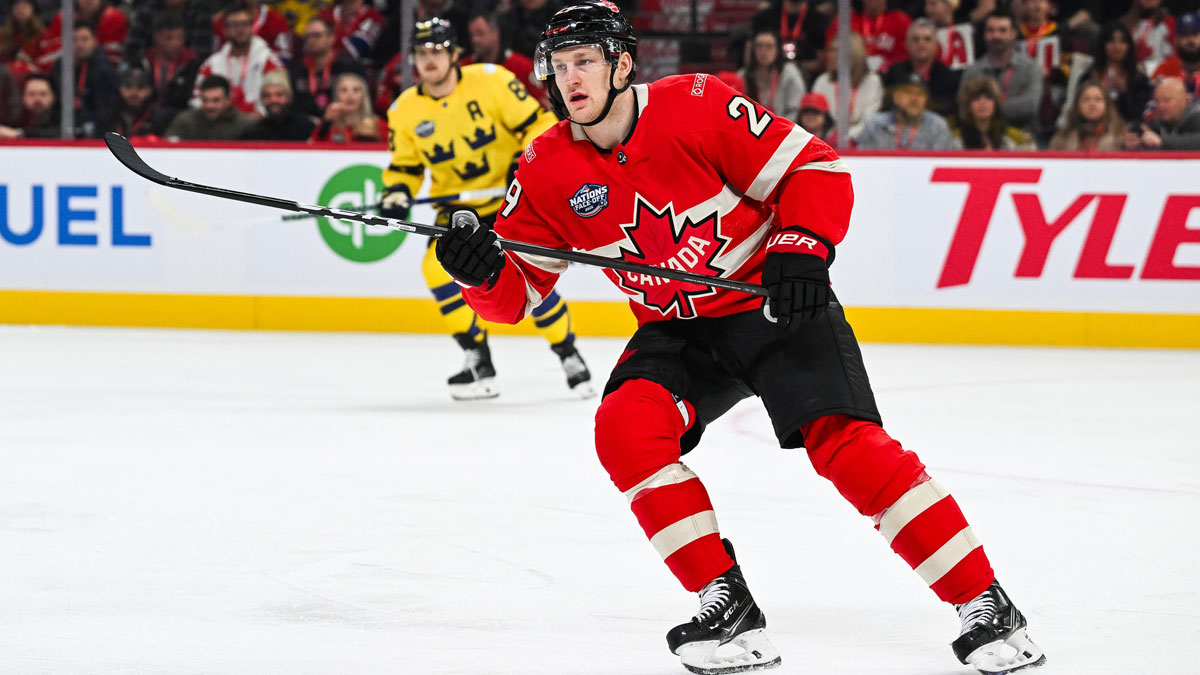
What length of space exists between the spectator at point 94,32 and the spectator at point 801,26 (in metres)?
3.20

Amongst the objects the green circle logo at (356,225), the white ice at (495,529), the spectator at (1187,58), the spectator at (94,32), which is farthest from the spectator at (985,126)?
the spectator at (94,32)

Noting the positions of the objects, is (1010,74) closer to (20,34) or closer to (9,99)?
(9,99)

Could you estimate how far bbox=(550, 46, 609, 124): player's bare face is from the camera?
2.48 meters

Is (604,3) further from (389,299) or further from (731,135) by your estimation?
(389,299)

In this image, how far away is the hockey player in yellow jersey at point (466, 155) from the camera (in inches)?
223

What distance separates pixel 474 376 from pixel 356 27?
3.08 metres

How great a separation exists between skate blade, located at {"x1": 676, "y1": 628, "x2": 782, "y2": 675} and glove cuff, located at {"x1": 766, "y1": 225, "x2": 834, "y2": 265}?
1.90 ft

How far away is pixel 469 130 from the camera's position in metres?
5.74

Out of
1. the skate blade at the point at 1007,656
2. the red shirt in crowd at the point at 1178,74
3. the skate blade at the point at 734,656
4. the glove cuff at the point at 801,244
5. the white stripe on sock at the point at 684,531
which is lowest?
the skate blade at the point at 734,656

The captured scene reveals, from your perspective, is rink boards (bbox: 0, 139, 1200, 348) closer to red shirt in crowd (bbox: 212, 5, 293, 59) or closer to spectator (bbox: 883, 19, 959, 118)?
spectator (bbox: 883, 19, 959, 118)

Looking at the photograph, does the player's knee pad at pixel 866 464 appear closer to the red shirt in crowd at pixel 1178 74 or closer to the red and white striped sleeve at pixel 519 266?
the red and white striped sleeve at pixel 519 266

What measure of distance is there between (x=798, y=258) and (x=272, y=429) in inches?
110

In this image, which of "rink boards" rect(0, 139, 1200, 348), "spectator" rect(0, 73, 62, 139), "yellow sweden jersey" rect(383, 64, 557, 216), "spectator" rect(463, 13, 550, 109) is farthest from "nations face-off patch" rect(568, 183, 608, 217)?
"spectator" rect(0, 73, 62, 139)

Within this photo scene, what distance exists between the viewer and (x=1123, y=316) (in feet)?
22.5
